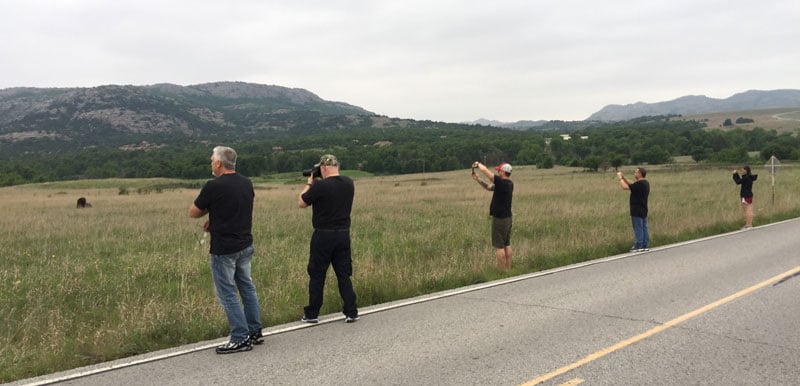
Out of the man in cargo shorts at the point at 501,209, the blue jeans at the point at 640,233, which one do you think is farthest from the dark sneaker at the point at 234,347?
the blue jeans at the point at 640,233

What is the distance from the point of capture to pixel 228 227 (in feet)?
17.2

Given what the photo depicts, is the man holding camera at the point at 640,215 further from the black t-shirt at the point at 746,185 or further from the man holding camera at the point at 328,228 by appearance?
the man holding camera at the point at 328,228

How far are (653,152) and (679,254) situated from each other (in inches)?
4408

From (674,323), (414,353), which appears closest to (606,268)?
(674,323)

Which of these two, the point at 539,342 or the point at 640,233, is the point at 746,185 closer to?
the point at 640,233

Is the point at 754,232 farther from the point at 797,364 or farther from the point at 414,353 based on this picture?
the point at 414,353

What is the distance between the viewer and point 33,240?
50.5 feet

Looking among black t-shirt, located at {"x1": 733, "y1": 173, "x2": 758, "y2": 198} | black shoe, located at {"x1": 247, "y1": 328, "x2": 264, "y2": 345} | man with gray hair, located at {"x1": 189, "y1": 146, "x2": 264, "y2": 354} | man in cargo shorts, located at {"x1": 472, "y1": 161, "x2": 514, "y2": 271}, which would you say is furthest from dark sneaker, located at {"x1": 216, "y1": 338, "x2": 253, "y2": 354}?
black t-shirt, located at {"x1": 733, "y1": 173, "x2": 758, "y2": 198}

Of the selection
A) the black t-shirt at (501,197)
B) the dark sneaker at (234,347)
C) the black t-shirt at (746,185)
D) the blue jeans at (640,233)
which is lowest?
the blue jeans at (640,233)

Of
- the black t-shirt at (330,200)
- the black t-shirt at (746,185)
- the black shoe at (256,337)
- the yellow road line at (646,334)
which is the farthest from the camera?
the black t-shirt at (746,185)

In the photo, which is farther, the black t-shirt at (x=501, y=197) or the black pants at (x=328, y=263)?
the black t-shirt at (x=501, y=197)

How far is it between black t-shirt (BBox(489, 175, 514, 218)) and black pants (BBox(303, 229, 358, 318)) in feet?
12.7

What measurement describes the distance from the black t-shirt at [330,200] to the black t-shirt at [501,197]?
3.94 metres

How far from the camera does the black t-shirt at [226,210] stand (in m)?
5.17
